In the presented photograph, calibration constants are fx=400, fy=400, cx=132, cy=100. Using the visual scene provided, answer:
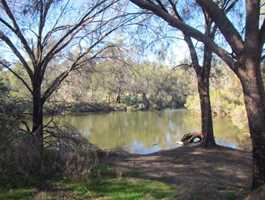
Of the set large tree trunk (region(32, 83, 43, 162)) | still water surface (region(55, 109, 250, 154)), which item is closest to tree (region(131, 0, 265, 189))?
large tree trunk (region(32, 83, 43, 162))

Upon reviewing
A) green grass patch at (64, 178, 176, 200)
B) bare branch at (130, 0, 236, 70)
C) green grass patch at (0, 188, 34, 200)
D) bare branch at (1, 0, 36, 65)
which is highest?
bare branch at (1, 0, 36, 65)

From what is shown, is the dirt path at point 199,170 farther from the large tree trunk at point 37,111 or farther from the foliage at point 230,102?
the foliage at point 230,102

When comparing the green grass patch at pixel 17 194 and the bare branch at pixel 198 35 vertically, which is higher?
the bare branch at pixel 198 35

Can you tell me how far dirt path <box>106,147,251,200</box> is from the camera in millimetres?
5578

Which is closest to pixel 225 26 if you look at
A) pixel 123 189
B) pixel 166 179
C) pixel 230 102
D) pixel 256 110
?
pixel 256 110

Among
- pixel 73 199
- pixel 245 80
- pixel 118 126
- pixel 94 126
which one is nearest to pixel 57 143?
pixel 73 199

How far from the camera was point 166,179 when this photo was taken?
775 cm

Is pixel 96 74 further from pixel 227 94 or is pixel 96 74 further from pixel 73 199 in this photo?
pixel 227 94

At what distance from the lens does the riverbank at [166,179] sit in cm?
583

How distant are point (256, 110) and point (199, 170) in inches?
143

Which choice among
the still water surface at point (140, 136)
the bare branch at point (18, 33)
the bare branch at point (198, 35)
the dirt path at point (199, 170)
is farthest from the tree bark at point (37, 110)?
the still water surface at point (140, 136)

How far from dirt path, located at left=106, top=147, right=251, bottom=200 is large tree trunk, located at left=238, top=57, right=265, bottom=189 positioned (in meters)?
0.51

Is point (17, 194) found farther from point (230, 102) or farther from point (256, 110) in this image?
point (230, 102)

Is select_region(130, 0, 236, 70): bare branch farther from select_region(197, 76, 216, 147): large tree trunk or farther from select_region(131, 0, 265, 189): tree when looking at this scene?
select_region(197, 76, 216, 147): large tree trunk
